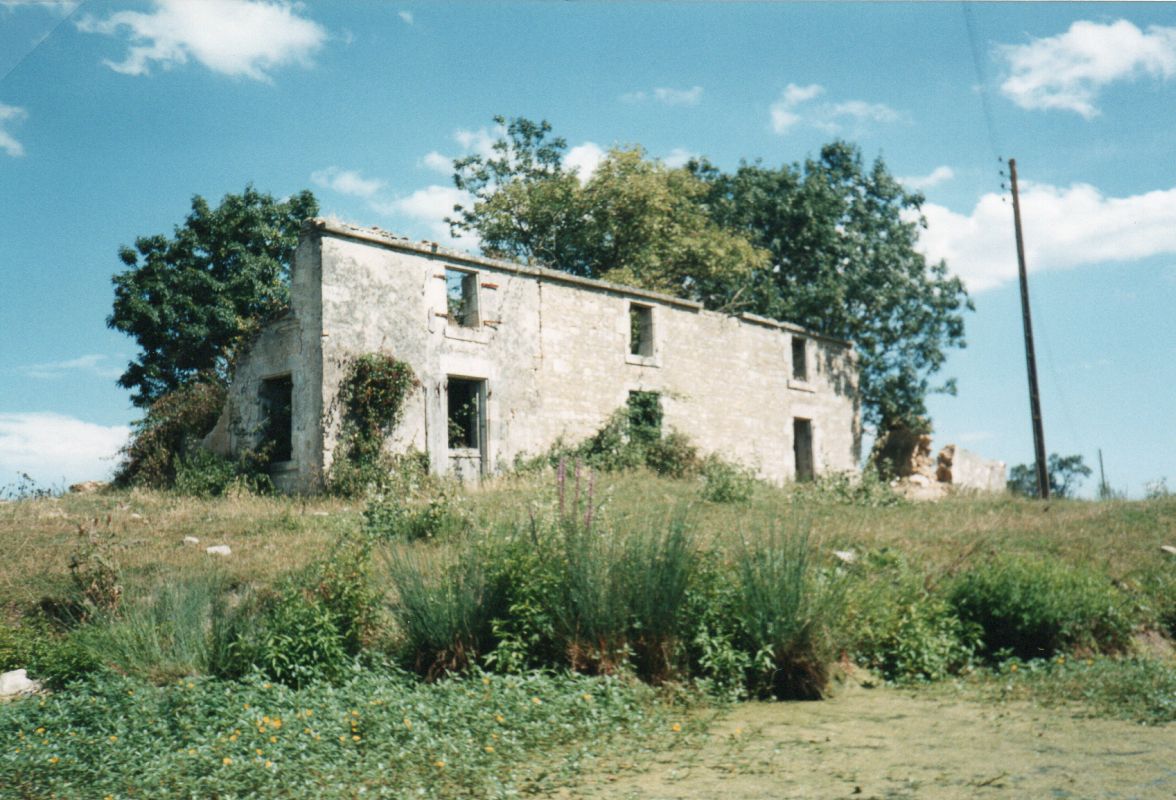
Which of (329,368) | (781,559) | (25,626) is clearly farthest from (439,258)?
(781,559)

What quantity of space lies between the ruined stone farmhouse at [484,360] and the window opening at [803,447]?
1662mm

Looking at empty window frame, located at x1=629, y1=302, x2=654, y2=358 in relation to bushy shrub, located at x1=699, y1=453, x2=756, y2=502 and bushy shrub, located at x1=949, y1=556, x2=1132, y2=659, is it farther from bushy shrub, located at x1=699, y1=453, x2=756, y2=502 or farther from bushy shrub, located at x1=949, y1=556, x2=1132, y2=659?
bushy shrub, located at x1=949, y1=556, x2=1132, y2=659

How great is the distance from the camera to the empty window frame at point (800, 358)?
23.3 metres

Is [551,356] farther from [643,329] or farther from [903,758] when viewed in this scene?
[903,758]

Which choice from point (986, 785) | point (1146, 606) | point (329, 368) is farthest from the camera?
point (329, 368)

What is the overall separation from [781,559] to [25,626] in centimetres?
617

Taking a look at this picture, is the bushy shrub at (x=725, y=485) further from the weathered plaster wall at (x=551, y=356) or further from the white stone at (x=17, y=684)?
the white stone at (x=17, y=684)

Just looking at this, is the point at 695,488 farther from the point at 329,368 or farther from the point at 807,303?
the point at 807,303

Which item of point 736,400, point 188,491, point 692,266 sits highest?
point 692,266

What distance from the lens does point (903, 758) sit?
492 cm

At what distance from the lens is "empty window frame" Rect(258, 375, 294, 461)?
15430 millimetres

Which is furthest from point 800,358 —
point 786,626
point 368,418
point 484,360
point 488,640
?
point 488,640

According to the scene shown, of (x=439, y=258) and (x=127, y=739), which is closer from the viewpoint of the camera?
(x=127, y=739)

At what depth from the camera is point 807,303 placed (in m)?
24.3
